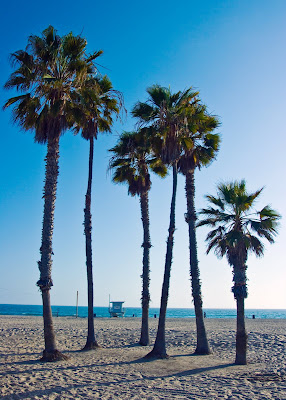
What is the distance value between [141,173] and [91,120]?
13.2 feet

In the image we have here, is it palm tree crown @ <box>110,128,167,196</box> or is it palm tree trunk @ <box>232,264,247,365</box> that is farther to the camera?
palm tree crown @ <box>110,128,167,196</box>

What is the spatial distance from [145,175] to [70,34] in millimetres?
7797

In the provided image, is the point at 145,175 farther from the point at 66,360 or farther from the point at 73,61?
the point at 66,360

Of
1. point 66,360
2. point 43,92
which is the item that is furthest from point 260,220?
point 43,92

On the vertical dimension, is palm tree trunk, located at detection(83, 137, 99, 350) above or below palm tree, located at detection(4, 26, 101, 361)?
below

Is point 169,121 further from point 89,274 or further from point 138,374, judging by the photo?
point 138,374

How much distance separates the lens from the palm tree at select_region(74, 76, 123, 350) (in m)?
15.9

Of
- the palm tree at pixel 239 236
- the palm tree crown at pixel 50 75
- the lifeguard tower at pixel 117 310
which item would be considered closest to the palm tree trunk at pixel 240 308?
the palm tree at pixel 239 236

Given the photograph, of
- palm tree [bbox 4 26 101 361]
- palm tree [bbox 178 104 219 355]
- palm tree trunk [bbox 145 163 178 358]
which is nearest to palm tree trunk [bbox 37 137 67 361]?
palm tree [bbox 4 26 101 361]

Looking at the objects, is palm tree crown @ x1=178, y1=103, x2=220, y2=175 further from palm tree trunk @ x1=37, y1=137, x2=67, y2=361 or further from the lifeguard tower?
the lifeguard tower

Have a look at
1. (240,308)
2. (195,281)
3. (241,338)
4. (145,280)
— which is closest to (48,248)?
(145,280)

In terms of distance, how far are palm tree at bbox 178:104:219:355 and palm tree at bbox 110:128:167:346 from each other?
6.97 feet

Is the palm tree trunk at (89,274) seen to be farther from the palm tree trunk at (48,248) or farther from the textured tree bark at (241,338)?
the textured tree bark at (241,338)

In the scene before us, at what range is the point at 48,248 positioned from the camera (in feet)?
47.9
